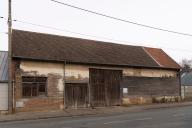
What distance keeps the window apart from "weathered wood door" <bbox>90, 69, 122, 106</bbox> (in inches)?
200

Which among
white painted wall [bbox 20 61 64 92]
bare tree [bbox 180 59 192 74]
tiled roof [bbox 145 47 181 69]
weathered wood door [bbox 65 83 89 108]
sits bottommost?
weathered wood door [bbox 65 83 89 108]

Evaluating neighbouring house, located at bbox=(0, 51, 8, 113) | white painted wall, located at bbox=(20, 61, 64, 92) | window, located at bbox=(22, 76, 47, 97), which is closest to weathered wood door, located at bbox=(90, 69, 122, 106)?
white painted wall, located at bbox=(20, 61, 64, 92)

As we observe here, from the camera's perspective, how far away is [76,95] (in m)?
33.3

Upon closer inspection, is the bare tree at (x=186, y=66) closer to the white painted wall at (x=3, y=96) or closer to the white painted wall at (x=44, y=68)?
the white painted wall at (x=44, y=68)

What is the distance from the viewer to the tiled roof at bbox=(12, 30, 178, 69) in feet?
105

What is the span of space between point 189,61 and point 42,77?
107937 mm

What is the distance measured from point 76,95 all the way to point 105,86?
3.50m

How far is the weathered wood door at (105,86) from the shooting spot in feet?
114

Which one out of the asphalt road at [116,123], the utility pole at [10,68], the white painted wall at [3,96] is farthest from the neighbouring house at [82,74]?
the asphalt road at [116,123]

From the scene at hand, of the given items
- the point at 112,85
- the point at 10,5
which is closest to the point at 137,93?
the point at 112,85

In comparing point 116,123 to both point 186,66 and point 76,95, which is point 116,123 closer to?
point 76,95

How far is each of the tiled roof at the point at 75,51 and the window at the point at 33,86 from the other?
176cm

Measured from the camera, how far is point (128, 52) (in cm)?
4175

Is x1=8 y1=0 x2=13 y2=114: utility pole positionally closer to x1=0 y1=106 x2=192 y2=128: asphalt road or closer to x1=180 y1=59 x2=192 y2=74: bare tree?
x1=0 y1=106 x2=192 y2=128: asphalt road
